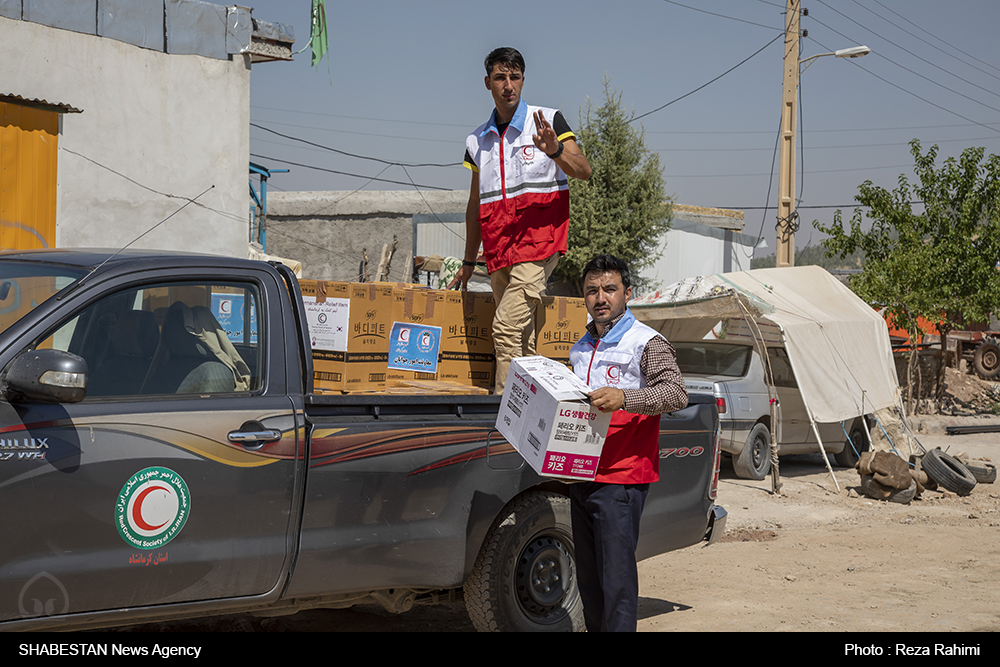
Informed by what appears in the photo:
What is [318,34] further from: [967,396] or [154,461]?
[967,396]

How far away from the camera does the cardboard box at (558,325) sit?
19.5 ft

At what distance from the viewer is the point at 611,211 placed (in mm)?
25375

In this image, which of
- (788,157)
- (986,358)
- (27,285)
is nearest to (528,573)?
(27,285)

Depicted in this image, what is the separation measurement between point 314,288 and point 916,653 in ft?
12.4

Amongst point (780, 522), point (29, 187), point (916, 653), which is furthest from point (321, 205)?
point (916, 653)

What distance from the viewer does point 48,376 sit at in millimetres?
3100

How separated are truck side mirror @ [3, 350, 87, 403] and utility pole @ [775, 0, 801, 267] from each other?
1821cm

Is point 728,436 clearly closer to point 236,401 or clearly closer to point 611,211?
point 236,401

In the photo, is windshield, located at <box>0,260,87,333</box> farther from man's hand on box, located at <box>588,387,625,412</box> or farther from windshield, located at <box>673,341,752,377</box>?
windshield, located at <box>673,341,752,377</box>

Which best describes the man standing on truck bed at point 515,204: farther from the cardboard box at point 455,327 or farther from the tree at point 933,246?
the tree at point 933,246

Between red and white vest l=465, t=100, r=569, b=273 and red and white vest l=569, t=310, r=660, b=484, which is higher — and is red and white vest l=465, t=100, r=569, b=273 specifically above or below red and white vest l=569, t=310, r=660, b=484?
above

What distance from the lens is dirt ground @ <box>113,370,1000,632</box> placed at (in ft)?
18.9

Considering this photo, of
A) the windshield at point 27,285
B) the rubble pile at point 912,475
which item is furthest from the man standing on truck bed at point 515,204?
the rubble pile at point 912,475

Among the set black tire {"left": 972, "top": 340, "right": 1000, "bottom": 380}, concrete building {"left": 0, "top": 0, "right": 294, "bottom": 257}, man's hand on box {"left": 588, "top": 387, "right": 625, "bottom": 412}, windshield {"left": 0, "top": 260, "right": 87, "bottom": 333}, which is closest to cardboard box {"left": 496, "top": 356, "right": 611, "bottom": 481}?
man's hand on box {"left": 588, "top": 387, "right": 625, "bottom": 412}
